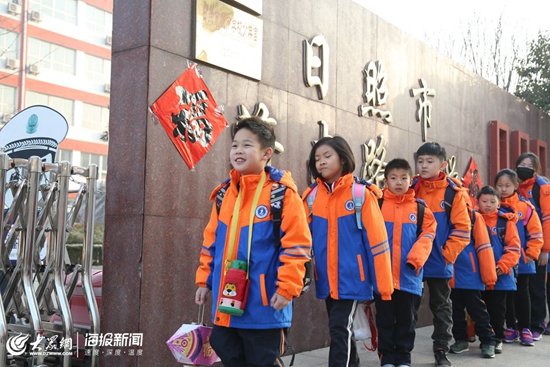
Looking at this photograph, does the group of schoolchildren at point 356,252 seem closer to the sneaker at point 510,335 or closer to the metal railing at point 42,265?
the sneaker at point 510,335

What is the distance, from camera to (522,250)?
606cm

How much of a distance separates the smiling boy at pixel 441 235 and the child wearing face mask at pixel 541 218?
76.9 inches

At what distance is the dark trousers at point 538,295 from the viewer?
6.27 m

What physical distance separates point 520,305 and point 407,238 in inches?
94.0

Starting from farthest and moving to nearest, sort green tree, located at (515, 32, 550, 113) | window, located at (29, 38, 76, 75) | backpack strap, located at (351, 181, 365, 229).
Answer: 1. window, located at (29, 38, 76, 75)
2. green tree, located at (515, 32, 550, 113)
3. backpack strap, located at (351, 181, 365, 229)

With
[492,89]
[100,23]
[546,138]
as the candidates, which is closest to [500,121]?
[492,89]

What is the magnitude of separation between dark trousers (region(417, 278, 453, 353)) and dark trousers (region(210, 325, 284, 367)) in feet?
6.66

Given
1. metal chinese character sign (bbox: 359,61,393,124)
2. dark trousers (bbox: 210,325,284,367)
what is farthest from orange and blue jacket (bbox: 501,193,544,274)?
dark trousers (bbox: 210,325,284,367)

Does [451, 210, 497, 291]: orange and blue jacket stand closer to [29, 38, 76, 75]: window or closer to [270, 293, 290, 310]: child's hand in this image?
[270, 293, 290, 310]: child's hand

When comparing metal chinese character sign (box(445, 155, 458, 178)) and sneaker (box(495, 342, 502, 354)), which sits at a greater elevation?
metal chinese character sign (box(445, 155, 458, 178))

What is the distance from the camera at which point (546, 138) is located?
39.4 feet

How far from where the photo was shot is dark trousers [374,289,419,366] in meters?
4.31

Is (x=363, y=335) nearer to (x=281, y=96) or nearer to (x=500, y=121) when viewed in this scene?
(x=281, y=96)

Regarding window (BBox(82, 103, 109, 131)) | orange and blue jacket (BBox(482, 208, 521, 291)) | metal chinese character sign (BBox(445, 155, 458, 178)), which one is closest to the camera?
orange and blue jacket (BBox(482, 208, 521, 291))
